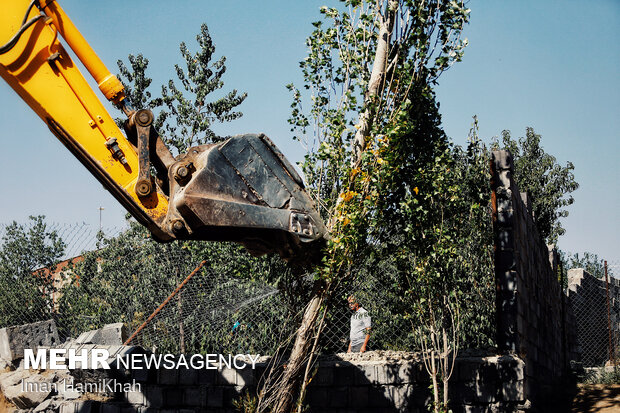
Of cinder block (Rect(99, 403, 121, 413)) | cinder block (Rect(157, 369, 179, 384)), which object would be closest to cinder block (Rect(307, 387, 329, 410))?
cinder block (Rect(157, 369, 179, 384))

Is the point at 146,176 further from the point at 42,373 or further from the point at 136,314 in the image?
the point at 42,373

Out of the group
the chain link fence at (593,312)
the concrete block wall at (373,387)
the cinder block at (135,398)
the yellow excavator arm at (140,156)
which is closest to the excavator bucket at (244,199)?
the yellow excavator arm at (140,156)

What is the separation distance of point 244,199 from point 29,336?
578cm

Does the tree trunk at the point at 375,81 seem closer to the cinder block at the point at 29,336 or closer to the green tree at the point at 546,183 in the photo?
the cinder block at the point at 29,336

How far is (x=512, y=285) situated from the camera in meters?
7.11

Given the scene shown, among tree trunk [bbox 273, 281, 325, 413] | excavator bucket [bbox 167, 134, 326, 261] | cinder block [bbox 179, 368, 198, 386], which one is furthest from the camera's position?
cinder block [bbox 179, 368, 198, 386]

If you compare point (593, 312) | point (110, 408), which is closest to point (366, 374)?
point (110, 408)

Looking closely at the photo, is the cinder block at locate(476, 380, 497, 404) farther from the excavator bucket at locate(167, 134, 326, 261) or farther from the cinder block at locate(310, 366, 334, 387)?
the excavator bucket at locate(167, 134, 326, 261)

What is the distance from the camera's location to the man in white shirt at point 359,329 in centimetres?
768

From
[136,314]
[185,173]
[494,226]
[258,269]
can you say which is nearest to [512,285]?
[494,226]

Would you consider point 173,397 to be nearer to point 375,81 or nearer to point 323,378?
point 323,378

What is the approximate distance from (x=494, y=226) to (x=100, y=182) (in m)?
4.25

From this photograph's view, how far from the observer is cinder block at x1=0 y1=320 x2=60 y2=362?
29.9ft

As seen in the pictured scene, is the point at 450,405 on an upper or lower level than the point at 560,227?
lower
